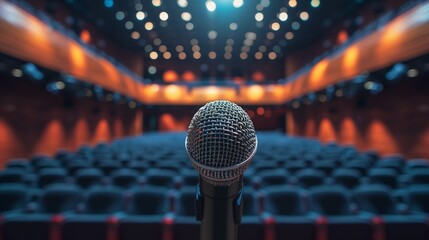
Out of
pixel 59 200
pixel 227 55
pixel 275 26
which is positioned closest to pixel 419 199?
pixel 59 200

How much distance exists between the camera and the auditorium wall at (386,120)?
897cm

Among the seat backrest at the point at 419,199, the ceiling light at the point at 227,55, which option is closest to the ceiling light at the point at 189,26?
the ceiling light at the point at 227,55

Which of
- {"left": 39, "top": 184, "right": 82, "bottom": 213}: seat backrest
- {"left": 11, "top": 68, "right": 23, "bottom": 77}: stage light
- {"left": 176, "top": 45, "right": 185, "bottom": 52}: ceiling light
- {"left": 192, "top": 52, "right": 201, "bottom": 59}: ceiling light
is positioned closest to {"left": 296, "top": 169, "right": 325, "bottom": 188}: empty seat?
{"left": 39, "top": 184, "right": 82, "bottom": 213}: seat backrest

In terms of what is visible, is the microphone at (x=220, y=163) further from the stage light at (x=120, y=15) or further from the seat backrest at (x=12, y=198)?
the stage light at (x=120, y=15)

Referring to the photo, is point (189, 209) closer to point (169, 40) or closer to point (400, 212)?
point (400, 212)

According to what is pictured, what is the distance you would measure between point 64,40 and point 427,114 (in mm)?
13997

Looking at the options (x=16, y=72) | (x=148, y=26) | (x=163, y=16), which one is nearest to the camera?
(x=16, y=72)

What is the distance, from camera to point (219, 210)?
64 cm

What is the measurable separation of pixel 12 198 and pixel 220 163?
459 centimetres

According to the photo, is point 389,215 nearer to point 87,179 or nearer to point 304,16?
point 87,179

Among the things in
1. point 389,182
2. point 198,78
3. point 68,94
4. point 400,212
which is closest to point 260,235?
point 400,212

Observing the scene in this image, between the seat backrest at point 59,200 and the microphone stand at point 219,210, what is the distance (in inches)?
154

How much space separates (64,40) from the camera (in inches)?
407

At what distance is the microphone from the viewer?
64 cm
